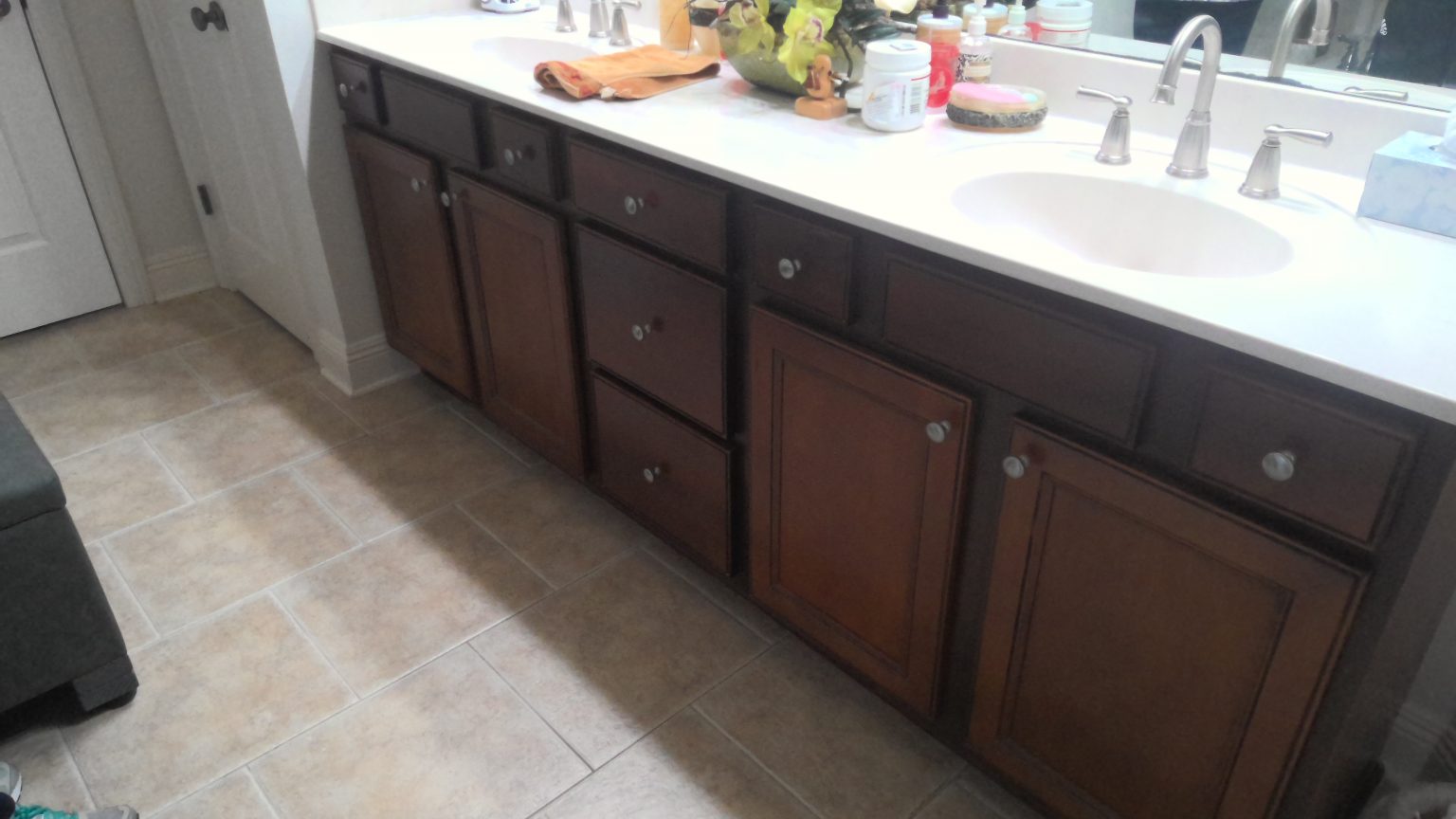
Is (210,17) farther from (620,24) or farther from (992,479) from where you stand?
(992,479)

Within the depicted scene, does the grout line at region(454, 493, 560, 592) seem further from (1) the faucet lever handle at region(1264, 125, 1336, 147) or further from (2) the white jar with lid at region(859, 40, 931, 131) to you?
(1) the faucet lever handle at region(1264, 125, 1336, 147)

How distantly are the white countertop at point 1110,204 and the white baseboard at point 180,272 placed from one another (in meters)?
1.49

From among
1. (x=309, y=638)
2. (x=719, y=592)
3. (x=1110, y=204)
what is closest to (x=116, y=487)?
(x=309, y=638)

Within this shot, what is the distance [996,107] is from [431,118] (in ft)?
3.53

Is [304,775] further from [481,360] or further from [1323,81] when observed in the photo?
[1323,81]

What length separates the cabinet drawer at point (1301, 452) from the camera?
833mm

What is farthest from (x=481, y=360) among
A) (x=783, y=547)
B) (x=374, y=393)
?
(x=783, y=547)

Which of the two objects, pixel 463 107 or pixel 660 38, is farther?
pixel 660 38

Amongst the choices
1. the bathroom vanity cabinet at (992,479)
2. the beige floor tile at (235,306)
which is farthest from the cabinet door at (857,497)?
Answer: the beige floor tile at (235,306)

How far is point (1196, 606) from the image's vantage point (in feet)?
3.29

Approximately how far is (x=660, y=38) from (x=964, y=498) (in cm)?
126

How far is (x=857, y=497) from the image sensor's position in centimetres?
135

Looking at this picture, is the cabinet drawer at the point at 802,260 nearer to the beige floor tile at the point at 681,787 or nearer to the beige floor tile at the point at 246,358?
the beige floor tile at the point at 681,787

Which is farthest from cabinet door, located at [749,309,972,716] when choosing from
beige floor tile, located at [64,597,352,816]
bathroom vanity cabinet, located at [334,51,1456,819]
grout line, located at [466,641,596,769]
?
beige floor tile, located at [64,597,352,816]
